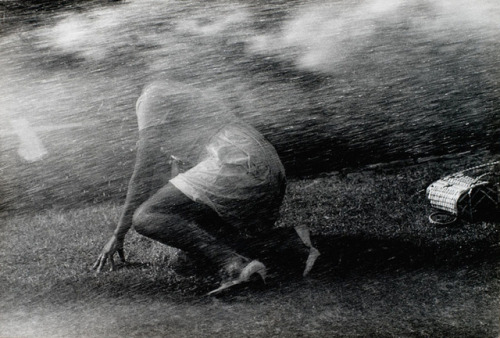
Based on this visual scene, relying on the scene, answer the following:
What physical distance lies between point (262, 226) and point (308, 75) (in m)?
1.01

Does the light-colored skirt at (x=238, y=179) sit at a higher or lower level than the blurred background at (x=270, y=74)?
lower

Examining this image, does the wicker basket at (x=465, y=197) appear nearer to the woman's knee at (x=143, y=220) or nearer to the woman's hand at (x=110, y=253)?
the woman's knee at (x=143, y=220)

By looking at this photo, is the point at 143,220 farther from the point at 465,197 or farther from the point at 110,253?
the point at 465,197

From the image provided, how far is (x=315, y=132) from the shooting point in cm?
329

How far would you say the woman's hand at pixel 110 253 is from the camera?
10.7 ft

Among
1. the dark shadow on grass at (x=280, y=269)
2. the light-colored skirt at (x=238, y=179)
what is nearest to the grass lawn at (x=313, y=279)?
the dark shadow on grass at (x=280, y=269)

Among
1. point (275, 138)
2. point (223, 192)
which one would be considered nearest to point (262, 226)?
point (223, 192)

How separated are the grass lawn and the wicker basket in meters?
0.07

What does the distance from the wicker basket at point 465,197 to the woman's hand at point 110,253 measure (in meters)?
1.98

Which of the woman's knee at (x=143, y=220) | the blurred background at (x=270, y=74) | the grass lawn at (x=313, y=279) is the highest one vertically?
the blurred background at (x=270, y=74)

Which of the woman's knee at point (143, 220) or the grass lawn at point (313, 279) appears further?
the woman's knee at point (143, 220)

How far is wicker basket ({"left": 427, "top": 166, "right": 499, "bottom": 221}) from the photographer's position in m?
3.18

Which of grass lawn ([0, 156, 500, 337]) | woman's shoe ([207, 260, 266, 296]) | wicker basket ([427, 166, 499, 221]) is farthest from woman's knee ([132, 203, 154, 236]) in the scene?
wicker basket ([427, 166, 499, 221])

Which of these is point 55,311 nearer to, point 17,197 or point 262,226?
point 17,197
